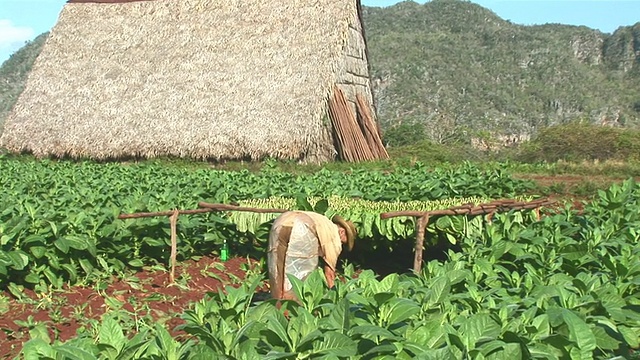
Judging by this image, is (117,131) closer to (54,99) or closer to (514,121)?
(54,99)

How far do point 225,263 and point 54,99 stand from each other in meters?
14.9

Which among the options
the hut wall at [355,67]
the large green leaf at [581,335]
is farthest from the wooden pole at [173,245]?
the hut wall at [355,67]

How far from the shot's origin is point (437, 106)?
38812 millimetres

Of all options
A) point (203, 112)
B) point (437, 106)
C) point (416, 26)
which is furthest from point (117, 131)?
point (416, 26)

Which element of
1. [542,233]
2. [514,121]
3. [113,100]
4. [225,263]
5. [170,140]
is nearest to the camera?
[542,233]

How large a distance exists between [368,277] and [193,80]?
1633cm

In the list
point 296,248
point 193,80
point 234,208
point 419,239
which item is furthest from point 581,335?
point 193,80

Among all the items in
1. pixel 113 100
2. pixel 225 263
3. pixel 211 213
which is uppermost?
pixel 113 100

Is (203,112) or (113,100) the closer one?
(203,112)

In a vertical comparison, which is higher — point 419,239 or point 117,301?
point 419,239

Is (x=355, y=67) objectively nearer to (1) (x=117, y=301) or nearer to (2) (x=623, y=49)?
(1) (x=117, y=301)

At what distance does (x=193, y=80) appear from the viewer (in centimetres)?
1909

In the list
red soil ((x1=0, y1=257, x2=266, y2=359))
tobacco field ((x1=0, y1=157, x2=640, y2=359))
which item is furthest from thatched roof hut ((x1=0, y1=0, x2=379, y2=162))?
red soil ((x1=0, y1=257, x2=266, y2=359))

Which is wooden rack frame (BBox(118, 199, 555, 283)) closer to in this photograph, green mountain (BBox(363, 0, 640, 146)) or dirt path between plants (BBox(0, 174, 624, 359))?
dirt path between plants (BBox(0, 174, 624, 359))
